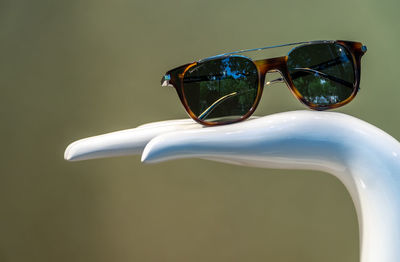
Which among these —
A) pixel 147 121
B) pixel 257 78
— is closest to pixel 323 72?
pixel 257 78

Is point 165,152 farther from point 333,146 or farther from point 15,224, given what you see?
point 15,224

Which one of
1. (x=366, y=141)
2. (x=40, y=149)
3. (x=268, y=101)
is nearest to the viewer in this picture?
(x=366, y=141)

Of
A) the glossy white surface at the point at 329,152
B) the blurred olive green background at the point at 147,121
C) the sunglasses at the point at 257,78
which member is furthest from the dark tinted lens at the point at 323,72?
the blurred olive green background at the point at 147,121

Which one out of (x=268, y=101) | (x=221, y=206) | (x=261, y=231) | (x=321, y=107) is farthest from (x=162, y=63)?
(x=321, y=107)

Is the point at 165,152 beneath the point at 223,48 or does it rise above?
beneath

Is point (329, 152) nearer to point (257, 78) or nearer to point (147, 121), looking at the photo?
point (257, 78)

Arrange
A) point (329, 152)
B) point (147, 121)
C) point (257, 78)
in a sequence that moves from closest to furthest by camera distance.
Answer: point (329, 152), point (257, 78), point (147, 121)
